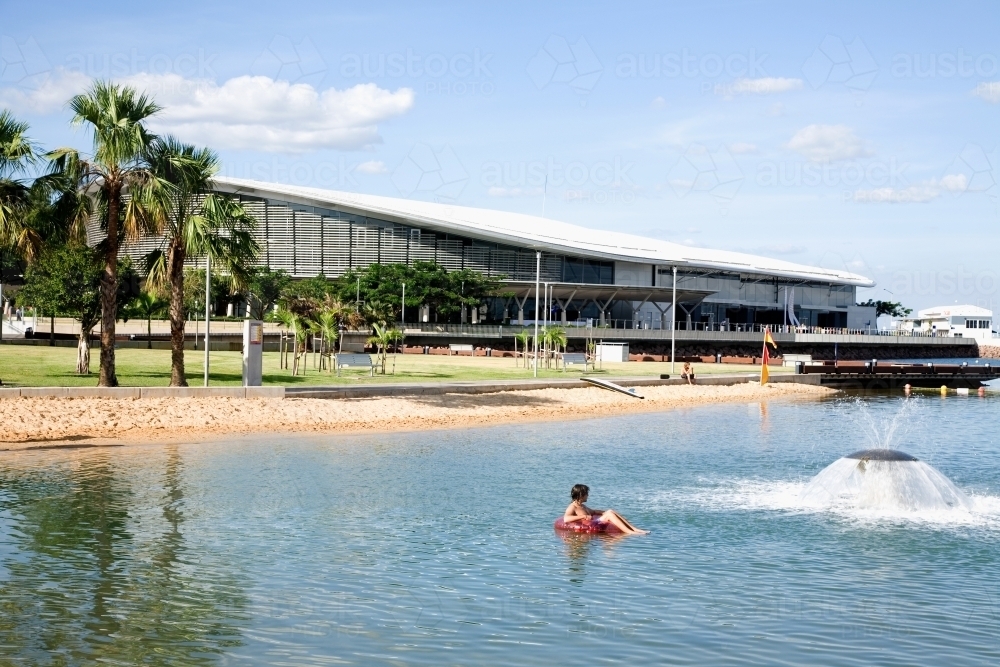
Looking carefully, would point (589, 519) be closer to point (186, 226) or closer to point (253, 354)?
point (186, 226)

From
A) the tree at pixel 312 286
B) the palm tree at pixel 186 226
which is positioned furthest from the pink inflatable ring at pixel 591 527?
the tree at pixel 312 286

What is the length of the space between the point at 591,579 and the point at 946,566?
201 inches

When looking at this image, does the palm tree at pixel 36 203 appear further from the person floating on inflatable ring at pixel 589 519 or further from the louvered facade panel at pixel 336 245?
the louvered facade panel at pixel 336 245

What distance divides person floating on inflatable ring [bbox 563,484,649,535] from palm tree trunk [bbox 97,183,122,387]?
20.8 meters

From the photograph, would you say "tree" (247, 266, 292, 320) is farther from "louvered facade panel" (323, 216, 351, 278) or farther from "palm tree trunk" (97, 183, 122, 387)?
"palm tree trunk" (97, 183, 122, 387)

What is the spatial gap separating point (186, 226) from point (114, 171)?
2.58 m

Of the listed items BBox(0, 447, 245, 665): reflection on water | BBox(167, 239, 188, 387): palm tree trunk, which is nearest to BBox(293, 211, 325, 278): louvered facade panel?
BBox(167, 239, 188, 387): palm tree trunk

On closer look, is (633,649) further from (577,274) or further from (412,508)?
(577,274)

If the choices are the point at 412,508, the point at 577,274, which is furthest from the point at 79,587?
the point at 577,274

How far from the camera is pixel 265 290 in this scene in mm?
104188

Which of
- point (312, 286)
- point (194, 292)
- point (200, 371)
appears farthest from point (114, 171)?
point (312, 286)

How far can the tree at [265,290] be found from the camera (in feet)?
340

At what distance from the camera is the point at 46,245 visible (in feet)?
115

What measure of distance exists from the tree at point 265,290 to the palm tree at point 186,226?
65428mm
